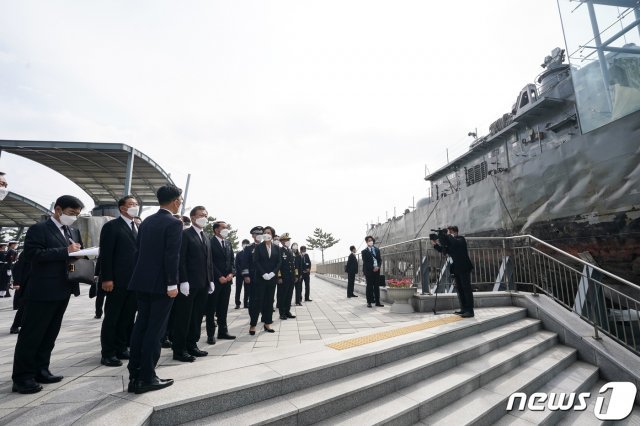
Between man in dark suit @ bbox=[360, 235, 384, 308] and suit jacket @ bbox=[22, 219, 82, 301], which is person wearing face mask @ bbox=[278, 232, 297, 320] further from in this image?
suit jacket @ bbox=[22, 219, 82, 301]

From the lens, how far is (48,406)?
2.27m

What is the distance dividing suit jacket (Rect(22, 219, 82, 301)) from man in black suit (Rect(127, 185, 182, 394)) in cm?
90

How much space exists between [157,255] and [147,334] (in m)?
0.72

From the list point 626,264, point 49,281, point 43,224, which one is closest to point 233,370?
point 49,281

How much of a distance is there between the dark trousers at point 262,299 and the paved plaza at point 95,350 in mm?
314

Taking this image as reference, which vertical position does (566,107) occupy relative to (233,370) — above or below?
above

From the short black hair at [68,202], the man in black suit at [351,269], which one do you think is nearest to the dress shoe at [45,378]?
the short black hair at [68,202]

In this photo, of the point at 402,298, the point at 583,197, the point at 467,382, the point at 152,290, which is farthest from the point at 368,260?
the point at 583,197

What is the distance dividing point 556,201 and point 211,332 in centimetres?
1116

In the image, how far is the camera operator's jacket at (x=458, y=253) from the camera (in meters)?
5.89

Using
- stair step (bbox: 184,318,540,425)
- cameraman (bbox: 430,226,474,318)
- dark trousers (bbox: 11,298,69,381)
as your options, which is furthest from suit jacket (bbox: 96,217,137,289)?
cameraman (bbox: 430,226,474,318)

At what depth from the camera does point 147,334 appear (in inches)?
101

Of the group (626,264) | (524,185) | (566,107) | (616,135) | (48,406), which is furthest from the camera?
(566,107)

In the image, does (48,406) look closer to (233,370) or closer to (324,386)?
(233,370)
